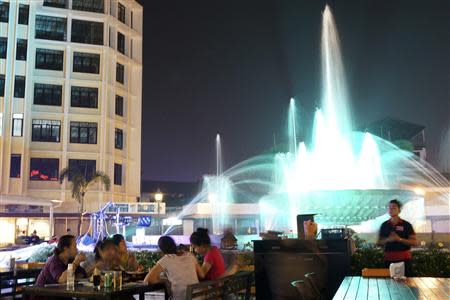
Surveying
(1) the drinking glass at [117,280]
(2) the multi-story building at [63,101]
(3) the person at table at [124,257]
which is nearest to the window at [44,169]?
(2) the multi-story building at [63,101]

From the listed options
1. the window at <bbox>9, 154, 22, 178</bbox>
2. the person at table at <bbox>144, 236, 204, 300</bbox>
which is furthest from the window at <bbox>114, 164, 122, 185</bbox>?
the person at table at <bbox>144, 236, 204, 300</bbox>

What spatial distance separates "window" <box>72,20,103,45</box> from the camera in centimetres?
4516

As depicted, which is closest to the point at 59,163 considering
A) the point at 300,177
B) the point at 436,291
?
the point at 300,177

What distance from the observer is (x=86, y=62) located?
45.2 meters

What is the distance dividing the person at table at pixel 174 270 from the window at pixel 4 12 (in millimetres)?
41837

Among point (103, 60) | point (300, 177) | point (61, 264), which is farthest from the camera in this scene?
point (103, 60)

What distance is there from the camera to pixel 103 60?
4534cm

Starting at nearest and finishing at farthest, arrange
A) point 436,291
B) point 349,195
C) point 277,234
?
point 436,291 < point 277,234 < point 349,195

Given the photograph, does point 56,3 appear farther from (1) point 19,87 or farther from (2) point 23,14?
(1) point 19,87

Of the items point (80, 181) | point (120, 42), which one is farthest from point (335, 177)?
point (120, 42)

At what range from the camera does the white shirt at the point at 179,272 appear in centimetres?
620

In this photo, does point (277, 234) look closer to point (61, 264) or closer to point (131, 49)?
point (61, 264)

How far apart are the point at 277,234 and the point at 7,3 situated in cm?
4152

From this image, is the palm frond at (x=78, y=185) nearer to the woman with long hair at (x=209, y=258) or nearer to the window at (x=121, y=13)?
the window at (x=121, y=13)
